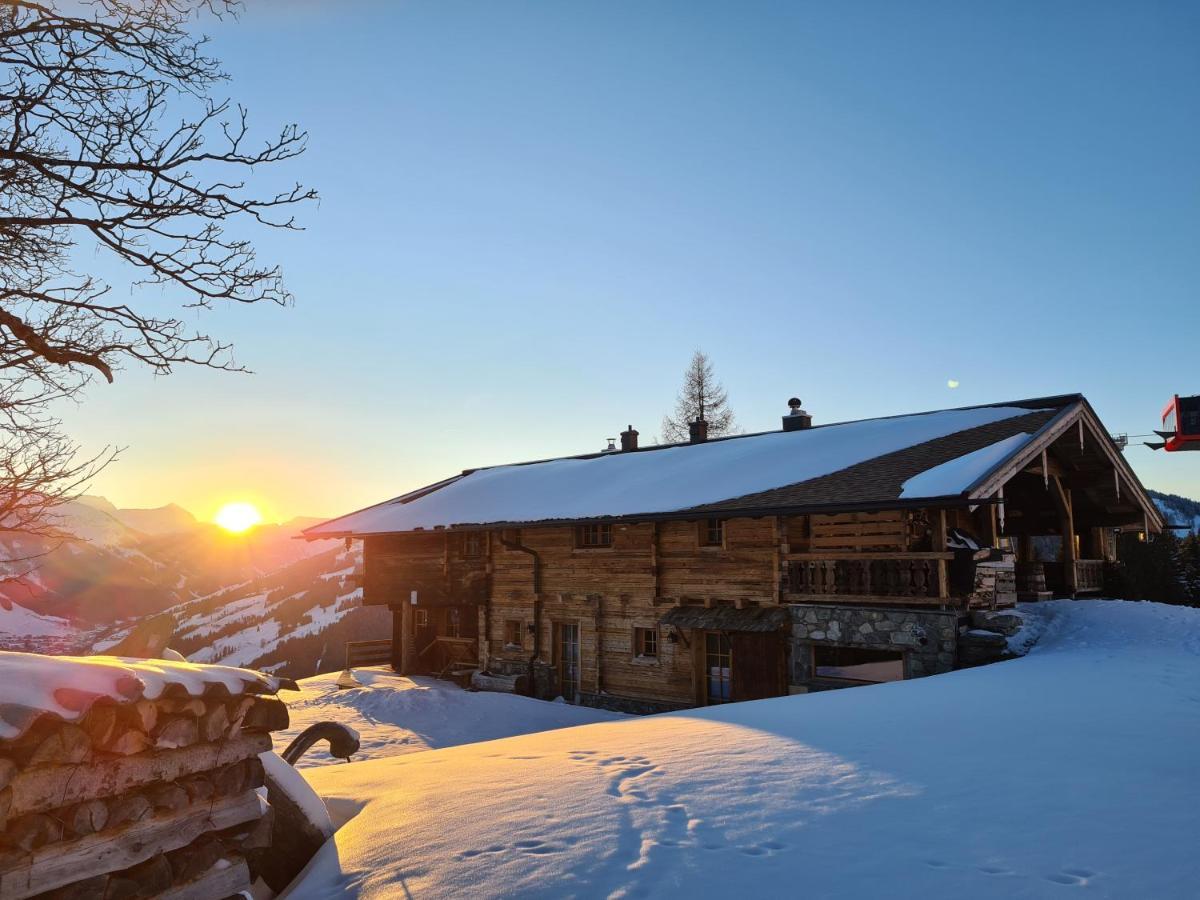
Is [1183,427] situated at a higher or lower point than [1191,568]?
higher

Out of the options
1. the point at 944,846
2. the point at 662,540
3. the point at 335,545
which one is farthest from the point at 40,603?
the point at 944,846

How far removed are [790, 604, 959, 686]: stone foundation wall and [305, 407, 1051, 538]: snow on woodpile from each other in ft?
9.70

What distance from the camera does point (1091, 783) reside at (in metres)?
5.14

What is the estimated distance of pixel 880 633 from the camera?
14289 mm

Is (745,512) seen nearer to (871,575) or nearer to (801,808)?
(871,575)

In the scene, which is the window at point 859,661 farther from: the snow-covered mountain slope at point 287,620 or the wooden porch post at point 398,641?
the snow-covered mountain slope at point 287,620

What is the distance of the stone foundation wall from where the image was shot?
13414 millimetres

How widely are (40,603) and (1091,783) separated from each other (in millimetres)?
70585

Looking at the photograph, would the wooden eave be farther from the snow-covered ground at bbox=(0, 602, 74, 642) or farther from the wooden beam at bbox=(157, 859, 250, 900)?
the snow-covered ground at bbox=(0, 602, 74, 642)

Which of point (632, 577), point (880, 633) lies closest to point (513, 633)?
point (632, 577)

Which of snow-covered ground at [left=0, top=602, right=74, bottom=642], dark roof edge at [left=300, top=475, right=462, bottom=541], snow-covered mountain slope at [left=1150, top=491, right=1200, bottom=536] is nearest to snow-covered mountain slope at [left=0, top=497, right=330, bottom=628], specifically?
snow-covered ground at [left=0, top=602, right=74, bottom=642]

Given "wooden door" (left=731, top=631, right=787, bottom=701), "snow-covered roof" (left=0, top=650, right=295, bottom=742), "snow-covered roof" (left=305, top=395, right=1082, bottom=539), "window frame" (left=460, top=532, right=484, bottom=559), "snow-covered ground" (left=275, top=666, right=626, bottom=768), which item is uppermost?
"snow-covered roof" (left=305, top=395, right=1082, bottom=539)

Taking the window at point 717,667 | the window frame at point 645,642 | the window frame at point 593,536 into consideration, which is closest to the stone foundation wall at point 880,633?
the window at point 717,667

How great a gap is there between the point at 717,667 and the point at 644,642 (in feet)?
6.85
